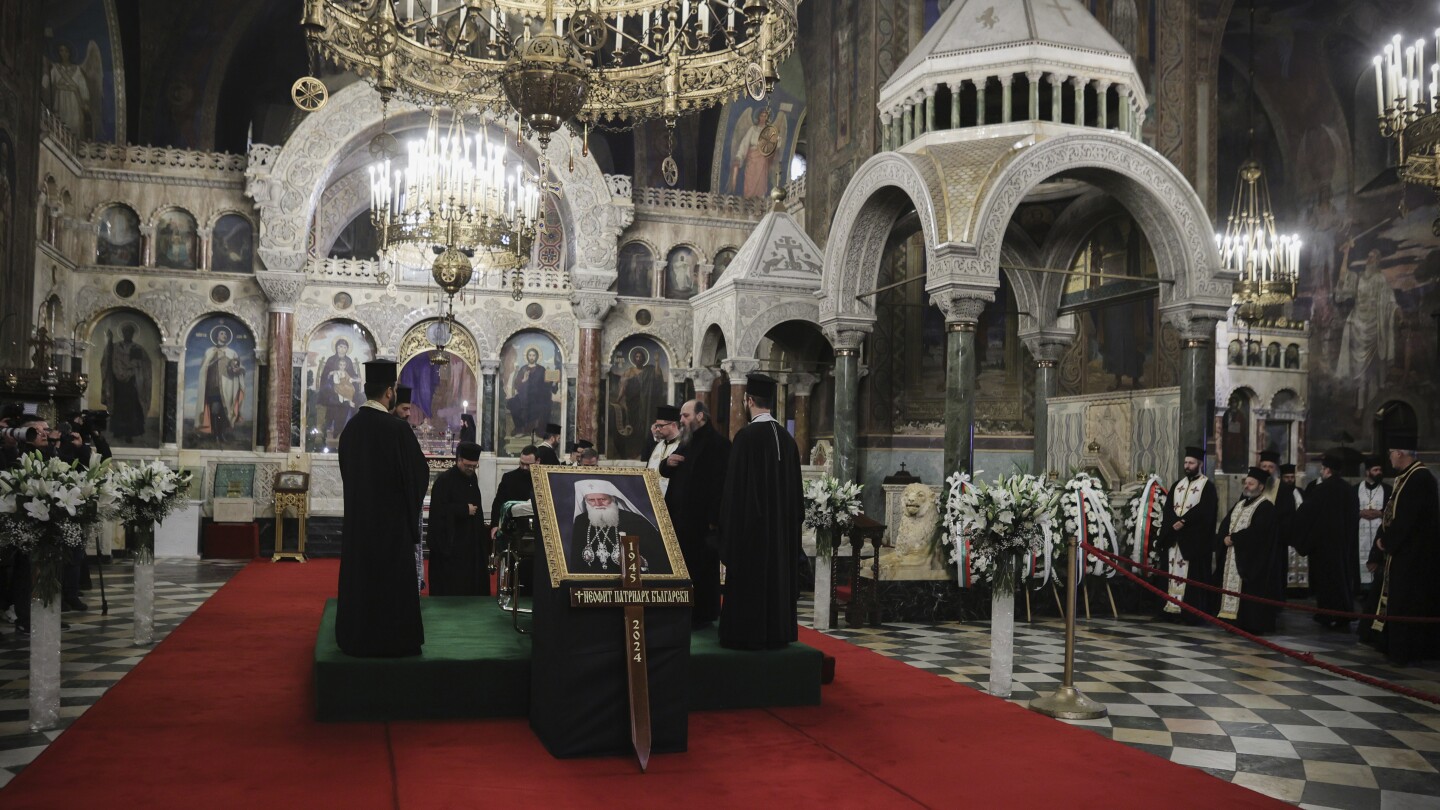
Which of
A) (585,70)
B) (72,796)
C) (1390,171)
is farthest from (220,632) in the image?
(1390,171)

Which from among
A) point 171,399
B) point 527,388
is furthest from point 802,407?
point 171,399

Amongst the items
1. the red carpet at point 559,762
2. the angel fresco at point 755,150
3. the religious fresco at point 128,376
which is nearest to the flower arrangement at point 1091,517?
the red carpet at point 559,762

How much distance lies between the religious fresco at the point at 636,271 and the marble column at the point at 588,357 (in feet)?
2.57

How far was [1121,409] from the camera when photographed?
45.5 ft

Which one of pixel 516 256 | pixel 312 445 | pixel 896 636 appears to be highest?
pixel 516 256

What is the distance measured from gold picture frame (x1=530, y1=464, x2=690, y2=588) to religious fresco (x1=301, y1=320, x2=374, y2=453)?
1332cm

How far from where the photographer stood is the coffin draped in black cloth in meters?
5.17

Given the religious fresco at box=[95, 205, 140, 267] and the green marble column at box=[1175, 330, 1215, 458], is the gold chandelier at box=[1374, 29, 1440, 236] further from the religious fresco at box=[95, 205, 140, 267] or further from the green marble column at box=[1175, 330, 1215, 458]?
the religious fresco at box=[95, 205, 140, 267]

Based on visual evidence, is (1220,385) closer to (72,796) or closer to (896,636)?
(896,636)

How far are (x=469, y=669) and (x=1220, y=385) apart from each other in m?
15.7

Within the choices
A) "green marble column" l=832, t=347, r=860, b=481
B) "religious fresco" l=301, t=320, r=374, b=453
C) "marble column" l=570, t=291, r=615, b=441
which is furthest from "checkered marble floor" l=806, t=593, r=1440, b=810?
"religious fresco" l=301, t=320, r=374, b=453

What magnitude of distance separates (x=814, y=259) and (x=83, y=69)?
42.8 feet

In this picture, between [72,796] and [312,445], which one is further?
[312,445]

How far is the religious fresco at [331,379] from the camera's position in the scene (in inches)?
717
